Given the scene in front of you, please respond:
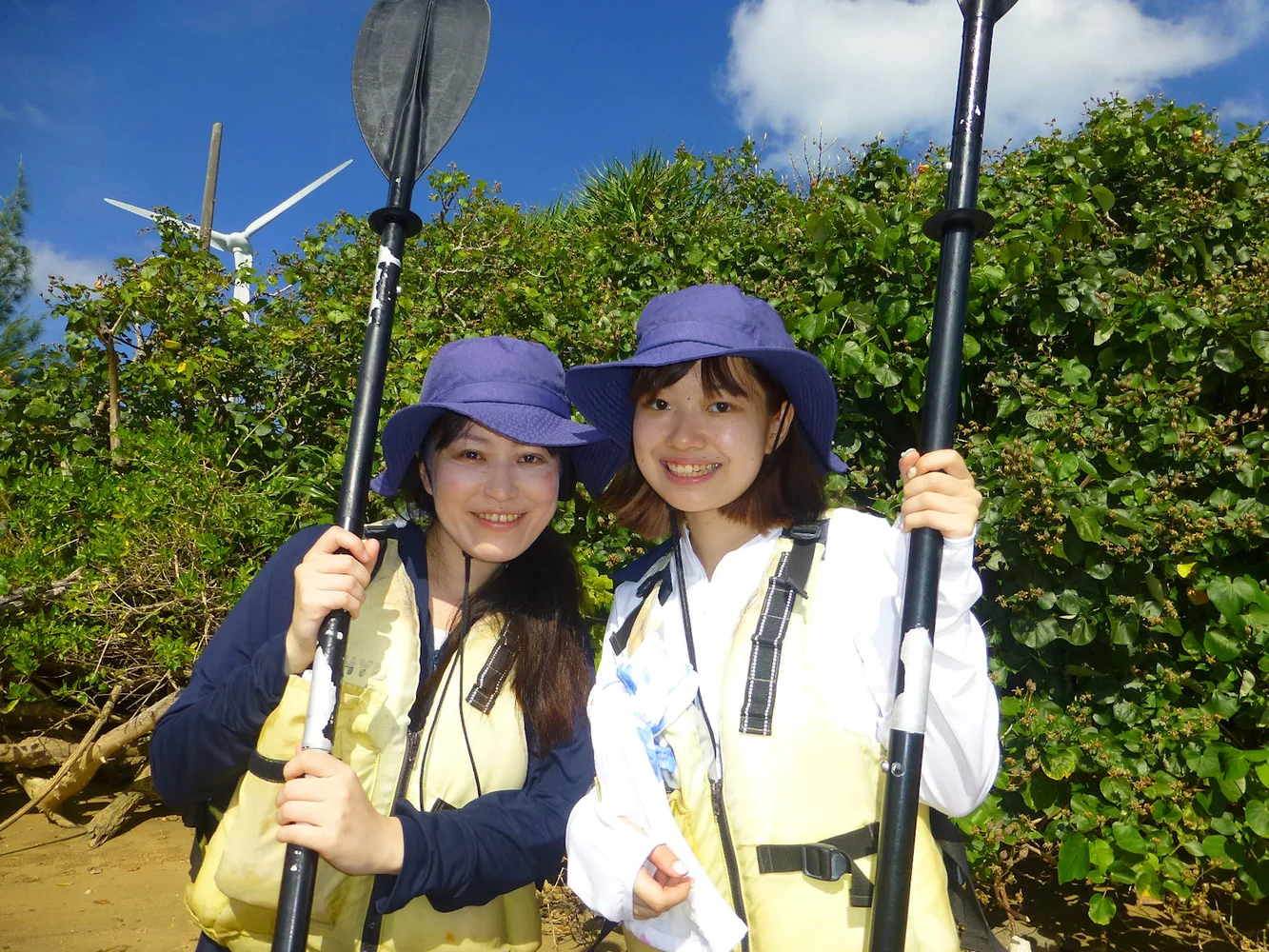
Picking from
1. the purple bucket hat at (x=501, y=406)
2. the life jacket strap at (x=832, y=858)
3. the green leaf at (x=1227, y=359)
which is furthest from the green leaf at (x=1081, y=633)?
the purple bucket hat at (x=501, y=406)

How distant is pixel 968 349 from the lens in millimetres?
3148

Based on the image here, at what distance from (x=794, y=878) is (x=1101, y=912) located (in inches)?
66.0

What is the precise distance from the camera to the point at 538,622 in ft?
7.27

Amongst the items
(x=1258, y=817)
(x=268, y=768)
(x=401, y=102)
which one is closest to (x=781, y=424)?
(x=401, y=102)

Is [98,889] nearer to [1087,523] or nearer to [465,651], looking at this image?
[465,651]

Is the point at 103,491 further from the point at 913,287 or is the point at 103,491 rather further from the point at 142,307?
the point at 913,287

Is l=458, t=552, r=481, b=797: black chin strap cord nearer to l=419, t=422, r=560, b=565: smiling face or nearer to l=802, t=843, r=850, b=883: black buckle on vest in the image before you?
l=419, t=422, r=560, b=565: smiling face

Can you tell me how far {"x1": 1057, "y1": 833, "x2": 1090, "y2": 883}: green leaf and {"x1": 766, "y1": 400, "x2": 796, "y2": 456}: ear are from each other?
1672mm

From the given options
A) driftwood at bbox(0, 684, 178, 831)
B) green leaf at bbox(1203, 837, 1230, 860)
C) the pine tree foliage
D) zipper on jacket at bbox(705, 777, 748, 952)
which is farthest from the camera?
the pine tree foliage

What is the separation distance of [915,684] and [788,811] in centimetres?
38

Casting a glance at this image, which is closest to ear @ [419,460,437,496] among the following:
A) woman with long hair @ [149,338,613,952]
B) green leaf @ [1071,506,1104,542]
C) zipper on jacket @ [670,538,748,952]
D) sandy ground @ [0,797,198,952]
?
woman with long hair @ [149,338,613,952]

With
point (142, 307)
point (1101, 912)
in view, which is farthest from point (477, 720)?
point (142, 307)

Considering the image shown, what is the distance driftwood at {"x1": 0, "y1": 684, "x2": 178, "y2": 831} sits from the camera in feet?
13.8

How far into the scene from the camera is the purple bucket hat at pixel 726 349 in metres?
1.97
